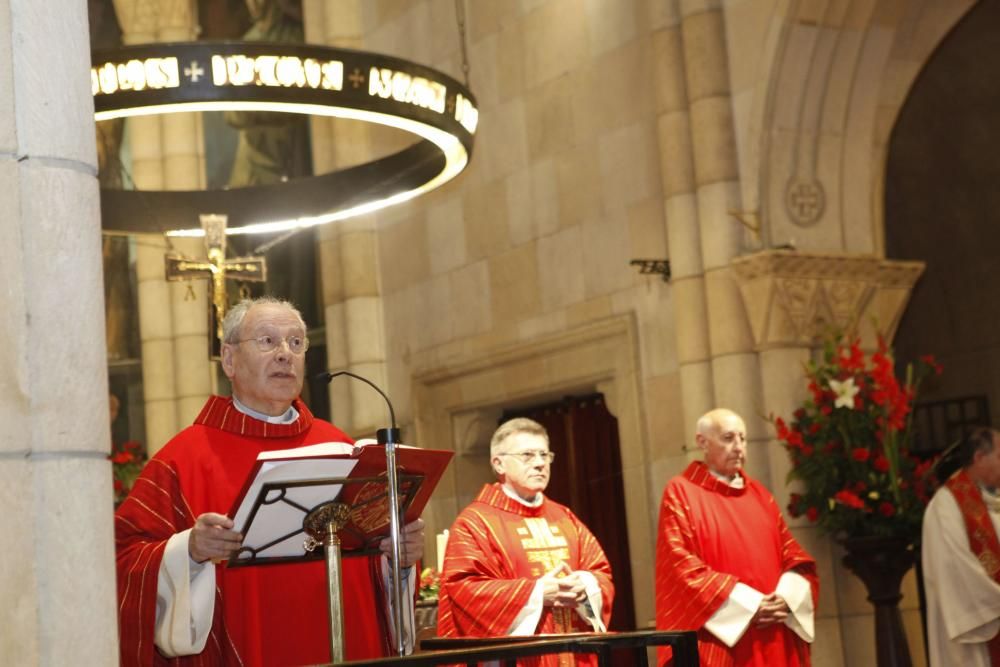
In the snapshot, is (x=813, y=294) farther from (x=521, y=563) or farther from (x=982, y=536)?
(x=521, y=563)

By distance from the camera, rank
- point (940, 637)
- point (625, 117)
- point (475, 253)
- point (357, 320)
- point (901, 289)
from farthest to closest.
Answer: point (357, 320) < point (475, 253) < point (625, 117) < point (901, 289) < point (940, 637)

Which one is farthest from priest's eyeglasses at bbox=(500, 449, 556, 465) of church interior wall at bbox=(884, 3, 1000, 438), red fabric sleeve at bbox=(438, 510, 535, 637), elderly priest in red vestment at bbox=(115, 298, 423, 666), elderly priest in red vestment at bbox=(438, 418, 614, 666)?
church interior wall at bbox=(884, 3, 1000, 438)

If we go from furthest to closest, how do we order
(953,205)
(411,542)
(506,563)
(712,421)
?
(953,205), (712,421), (506,563), (411,542)

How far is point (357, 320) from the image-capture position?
486 inches

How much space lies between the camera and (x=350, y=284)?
12422mm

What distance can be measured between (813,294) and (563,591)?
3313 millimetres

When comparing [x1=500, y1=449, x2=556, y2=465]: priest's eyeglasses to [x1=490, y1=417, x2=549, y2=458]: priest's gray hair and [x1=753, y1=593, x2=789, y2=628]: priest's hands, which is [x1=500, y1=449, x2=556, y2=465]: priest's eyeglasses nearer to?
[x1=490, y1=417, x2=549, y2=458]: priest's gray hair

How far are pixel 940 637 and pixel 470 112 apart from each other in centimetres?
379

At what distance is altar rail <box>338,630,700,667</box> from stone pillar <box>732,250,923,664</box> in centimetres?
481

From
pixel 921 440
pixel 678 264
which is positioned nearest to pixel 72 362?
pixel 678 264

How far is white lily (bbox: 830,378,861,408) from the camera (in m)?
8.16

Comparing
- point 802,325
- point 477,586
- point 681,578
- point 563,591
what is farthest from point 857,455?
point 477,586

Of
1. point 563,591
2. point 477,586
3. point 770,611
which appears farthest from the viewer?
point 770,611

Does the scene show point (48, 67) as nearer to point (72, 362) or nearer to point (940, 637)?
point (72, 362)
